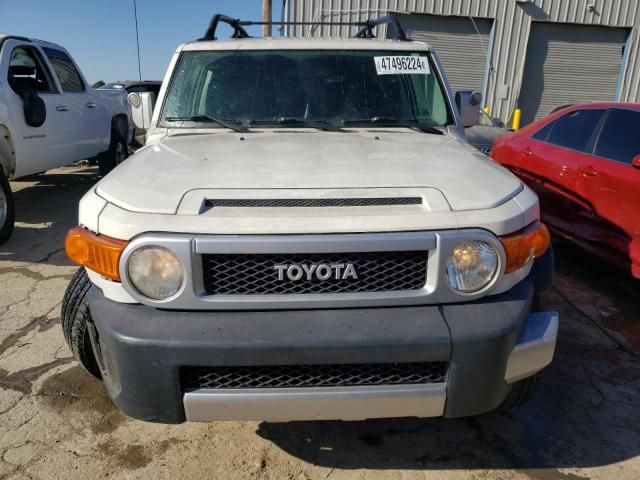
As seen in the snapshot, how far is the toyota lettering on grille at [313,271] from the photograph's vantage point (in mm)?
1857

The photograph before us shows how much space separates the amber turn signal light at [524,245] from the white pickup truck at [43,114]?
5012 mm

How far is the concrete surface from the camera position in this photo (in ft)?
7.51

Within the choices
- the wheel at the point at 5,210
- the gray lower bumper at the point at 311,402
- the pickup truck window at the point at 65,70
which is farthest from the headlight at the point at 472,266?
the pickup truck window at the point at 65,70

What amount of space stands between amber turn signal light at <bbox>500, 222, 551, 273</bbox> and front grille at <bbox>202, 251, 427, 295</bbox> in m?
0.34

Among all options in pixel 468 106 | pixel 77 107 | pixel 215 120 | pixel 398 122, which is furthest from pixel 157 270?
pixel 77 107

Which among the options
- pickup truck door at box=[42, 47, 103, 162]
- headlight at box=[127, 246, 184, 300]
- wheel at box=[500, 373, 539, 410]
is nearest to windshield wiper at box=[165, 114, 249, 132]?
headlight at box=[127, 246, 184, 300]

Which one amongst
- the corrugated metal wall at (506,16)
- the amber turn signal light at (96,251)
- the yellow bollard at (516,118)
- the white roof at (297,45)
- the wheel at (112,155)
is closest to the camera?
the amber turn signal light at (96,251)

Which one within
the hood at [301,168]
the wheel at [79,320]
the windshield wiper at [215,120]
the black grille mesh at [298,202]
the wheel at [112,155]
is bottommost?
the wheel at [112,155]

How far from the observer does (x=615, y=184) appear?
4027 mm

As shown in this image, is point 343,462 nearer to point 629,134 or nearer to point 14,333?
point 14,333

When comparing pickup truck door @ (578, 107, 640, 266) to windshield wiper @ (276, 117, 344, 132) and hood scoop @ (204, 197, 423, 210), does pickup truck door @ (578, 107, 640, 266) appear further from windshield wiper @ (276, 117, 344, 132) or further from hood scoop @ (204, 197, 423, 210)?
hood scoop @ (204, 197, 423, 210)

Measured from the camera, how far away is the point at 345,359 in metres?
1.80

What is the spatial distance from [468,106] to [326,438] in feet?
7.36

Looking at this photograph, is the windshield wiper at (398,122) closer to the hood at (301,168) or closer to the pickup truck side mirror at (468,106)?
the hood at (301,168)
